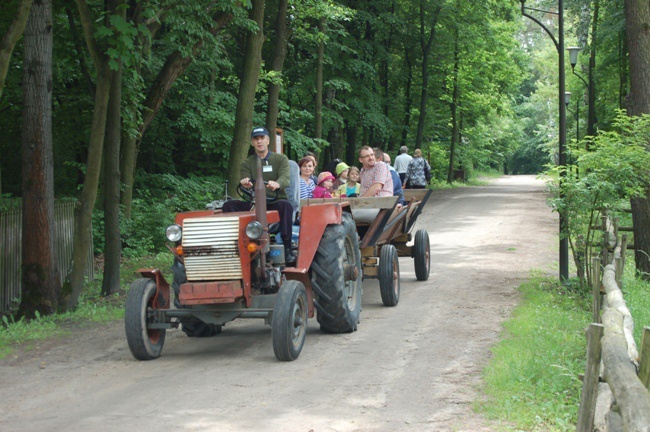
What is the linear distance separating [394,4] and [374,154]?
2498 centimetres

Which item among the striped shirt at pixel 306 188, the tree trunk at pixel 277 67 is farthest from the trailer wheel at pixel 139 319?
the tree trunk at pixel 277 67

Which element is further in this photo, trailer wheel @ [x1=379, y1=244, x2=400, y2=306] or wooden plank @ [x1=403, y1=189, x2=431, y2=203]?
wooden plank @ [x1=403, y1=189, x2=431, y2=203]

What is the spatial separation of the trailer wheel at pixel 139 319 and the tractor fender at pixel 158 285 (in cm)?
10

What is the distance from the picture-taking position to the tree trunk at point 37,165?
461 inches

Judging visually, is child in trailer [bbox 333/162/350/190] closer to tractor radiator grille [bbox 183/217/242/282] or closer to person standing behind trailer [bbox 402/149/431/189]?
tractor radiator grille [bbox 183/217/242/282]

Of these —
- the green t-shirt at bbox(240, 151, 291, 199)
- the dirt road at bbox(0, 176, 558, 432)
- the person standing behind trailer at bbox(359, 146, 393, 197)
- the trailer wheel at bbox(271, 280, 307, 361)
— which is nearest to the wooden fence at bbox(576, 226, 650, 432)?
the dirt road at bbox(0, 176, 558, 432)

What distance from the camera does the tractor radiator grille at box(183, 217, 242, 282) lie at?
827 centimetres

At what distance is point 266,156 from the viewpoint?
9273 millimetres

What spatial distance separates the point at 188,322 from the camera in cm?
907

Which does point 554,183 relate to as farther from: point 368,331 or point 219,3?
point 219,3

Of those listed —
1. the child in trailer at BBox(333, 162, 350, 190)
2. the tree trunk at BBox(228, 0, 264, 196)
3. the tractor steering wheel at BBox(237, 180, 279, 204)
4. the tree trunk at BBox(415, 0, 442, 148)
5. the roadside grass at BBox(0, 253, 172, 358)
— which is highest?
the tree trunk at BBox(415, 0, 442, 148)

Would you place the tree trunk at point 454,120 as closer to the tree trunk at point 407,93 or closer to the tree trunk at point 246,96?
the tree trunk at point 407,93

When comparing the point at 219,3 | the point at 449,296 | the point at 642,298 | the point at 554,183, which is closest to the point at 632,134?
the point at 554,183

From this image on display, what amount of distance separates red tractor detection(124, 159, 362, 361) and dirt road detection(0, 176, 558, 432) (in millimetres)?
348
